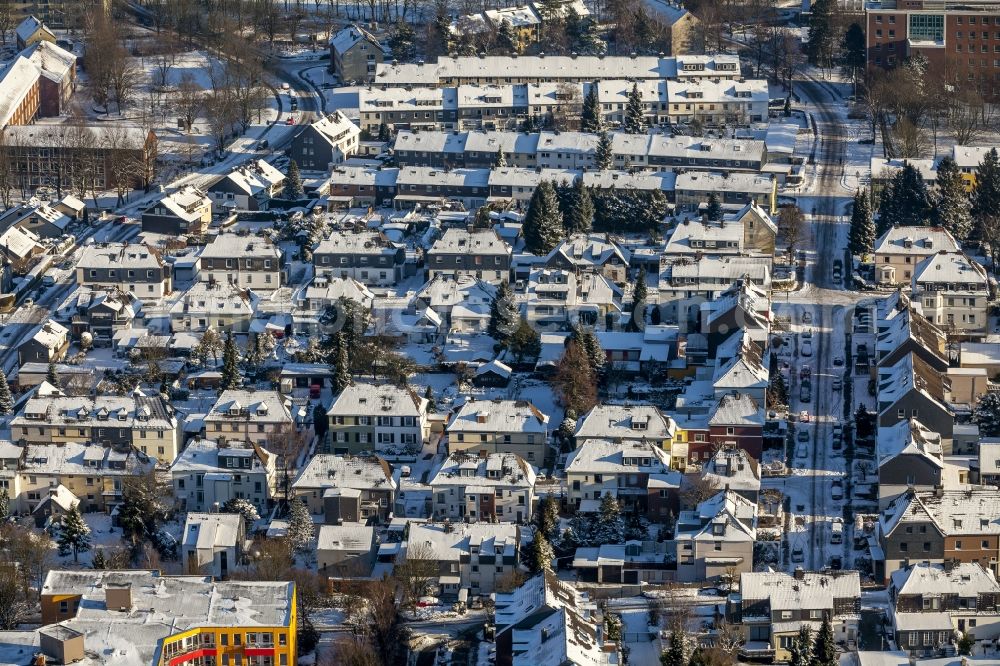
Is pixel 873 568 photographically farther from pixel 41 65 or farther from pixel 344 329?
pixel 41 65

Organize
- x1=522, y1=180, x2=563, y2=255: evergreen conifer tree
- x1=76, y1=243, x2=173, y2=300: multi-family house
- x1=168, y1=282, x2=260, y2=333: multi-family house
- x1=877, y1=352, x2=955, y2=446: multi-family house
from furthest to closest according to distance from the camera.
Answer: x1=522, y1=180, x2=563, y2=255: evergreen conifer tree, x1=76, y1=243, x2=173, y2=300: multi-family house, x1=168, y1=282, x2=260, y2=333: multi-family house, x1=877, y1=352, x2=955, y2=446: multi-family house

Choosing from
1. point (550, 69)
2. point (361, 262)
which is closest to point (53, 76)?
point (550, 69)

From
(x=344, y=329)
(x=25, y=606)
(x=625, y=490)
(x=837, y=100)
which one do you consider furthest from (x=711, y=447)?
(x=837, y=100)

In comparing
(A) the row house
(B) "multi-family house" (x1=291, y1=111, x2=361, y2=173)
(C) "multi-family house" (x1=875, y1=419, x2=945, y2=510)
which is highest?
(A) the row house

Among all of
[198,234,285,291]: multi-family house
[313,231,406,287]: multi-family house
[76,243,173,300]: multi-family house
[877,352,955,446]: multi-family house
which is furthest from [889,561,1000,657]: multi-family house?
[76,243,173,300]: multi-family house

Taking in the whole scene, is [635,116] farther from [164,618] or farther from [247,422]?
[164,618]

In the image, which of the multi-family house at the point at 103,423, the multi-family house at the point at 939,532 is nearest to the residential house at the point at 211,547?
the multi-family house at the point at 103,423

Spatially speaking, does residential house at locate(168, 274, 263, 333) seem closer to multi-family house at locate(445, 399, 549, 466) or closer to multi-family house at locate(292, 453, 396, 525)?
multi-family house at locate(445, 399, 549, 466)
